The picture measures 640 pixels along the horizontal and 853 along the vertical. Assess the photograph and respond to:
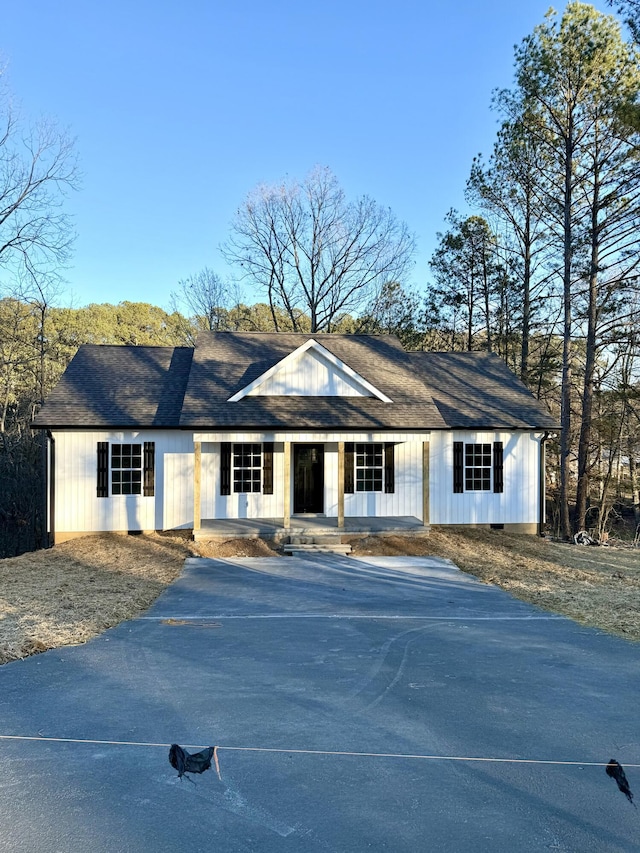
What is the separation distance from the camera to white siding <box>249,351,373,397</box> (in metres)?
16.3

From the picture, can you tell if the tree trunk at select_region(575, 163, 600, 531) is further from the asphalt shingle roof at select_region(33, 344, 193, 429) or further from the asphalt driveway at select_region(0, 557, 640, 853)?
the asphalt driveway at select_region(0, 557, 640, 853)

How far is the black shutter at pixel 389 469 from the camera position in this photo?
16734 millimetres

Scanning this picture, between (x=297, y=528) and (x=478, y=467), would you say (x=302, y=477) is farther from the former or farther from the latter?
(x=478, y=467)

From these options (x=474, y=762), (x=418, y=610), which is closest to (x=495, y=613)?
(x=418, y=610)

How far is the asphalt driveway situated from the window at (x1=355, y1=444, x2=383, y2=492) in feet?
26.9

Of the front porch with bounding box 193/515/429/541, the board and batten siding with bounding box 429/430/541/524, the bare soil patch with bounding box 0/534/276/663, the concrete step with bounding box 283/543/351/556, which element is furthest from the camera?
the board and batten siding with bounding box 429/430/541/524

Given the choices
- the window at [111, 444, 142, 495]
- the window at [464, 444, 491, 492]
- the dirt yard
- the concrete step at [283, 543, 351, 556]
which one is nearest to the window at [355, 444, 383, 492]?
the dirt yard

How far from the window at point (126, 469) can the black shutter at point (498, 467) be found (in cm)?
926

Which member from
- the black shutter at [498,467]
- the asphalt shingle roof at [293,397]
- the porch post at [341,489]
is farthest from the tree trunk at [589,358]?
the porch post at [341,489]

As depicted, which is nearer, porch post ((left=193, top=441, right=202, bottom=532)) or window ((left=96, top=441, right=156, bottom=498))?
porch post ((left=193, top=441, right=202, bottom=532))

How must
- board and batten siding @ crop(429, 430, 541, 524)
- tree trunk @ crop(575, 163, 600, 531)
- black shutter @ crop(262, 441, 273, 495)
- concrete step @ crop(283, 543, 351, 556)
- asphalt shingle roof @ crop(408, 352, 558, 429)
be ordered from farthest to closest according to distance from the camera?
1. tree trunk @ crop(575, 163, 600, 531)
2. asphalt shingle roof @ crop(408, 352, 558, 429)
3. board and batten siding @ crop(429, 430, 541, 524)
4. black shutter @ crop(262, 441, 273, 495)
5. concrete step @ crop(283, 543, 351, 556)

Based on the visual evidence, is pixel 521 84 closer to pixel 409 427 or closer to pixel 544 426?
pixel 544 426

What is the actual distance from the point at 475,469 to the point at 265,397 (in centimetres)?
595

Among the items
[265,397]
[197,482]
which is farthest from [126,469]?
[265,397]
